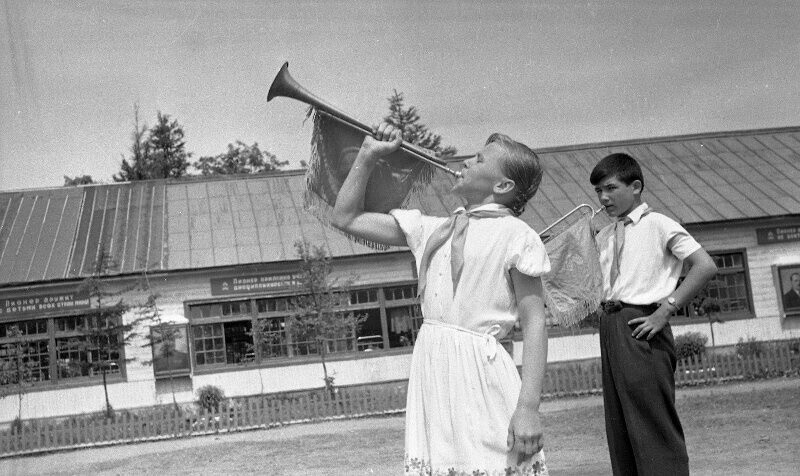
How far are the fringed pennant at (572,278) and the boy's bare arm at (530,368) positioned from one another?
0.57m

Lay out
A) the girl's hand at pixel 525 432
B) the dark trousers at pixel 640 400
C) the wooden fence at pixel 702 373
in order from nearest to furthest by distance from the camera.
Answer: the girl's hand at pixel 525 432
the dark trousers at pixel 640 400
the wooden fence at pixel 702 373

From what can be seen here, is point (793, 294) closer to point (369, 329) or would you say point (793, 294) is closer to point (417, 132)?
point (369, 329)

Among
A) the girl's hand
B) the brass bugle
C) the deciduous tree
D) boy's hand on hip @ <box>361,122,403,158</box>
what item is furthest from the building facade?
the deciduous tree

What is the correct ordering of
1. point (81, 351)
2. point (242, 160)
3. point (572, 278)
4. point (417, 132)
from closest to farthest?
point (572, 278)
point (81, 351)
point (417, 132)
point (242, 160)

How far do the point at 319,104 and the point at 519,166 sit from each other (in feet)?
2.39

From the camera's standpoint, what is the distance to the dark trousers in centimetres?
400

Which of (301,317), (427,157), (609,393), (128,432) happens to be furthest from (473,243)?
(301,317)

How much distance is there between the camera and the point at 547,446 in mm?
10359

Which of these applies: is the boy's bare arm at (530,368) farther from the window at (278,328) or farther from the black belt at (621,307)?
the window at (278,328)

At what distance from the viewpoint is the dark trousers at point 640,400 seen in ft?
13.1

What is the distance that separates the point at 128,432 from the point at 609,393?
501 inches

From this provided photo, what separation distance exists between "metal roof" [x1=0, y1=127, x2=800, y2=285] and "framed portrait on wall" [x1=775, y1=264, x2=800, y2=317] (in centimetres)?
140

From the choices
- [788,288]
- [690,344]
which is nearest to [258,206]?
[690,344]

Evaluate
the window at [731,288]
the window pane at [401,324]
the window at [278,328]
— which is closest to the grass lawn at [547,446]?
the window at [278,328]
